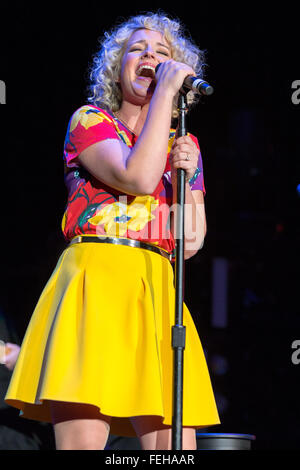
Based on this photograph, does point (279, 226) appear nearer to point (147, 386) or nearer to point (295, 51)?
point (295, 51)

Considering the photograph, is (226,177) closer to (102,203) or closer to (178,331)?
(102,203)

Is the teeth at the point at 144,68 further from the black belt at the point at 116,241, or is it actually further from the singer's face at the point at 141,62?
the black belt at the point at 116,241

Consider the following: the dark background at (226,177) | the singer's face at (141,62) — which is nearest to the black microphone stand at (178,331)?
the singer's face at (141,62)

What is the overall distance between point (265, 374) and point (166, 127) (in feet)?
8.75

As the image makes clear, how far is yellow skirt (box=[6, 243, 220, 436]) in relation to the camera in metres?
1.37

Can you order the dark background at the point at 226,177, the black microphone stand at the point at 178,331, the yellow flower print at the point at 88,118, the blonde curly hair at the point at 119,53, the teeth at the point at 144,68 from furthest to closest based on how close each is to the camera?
the dark background at the point at 226,177, the blonde curly hair at the point at 119,53, the teeth at the point at 144,68, the yellow flower print at the point at 88,118, the black microphone stand at the point at 178,331

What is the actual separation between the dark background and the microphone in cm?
177

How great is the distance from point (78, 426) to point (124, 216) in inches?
19.7

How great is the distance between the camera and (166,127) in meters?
1.48

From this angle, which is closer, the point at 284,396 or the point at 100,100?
the point at 100,100

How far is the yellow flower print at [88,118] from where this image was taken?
5.25 feet

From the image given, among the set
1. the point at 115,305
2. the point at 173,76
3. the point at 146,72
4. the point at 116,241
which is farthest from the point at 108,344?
the point at 146,72

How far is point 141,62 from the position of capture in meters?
1.78

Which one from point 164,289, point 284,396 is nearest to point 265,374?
point 284,396
